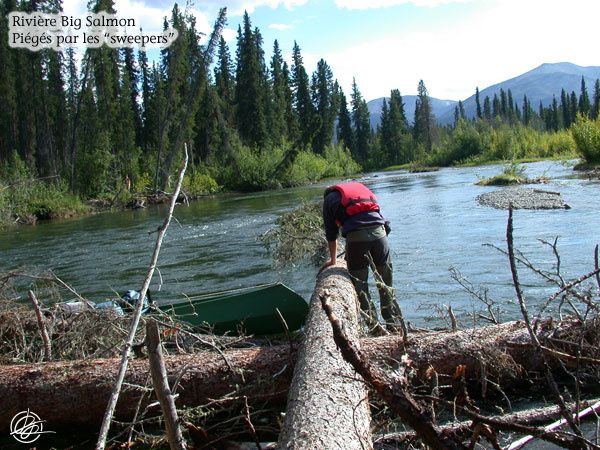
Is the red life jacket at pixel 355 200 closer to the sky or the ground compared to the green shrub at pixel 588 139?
closer to the ground

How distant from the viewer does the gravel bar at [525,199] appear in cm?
1618

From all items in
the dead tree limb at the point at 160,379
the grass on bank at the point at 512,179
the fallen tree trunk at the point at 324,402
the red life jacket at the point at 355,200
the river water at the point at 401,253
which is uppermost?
the red life jacket at the point at 355,200

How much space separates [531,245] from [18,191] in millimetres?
24540

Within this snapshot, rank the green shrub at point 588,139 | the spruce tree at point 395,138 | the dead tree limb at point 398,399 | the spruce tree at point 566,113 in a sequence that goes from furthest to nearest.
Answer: the spruce tree at point 566,113 → the spruce tree at point 395,138 → the green shrub at point 588,139 → the dead tree limb at point 398,399

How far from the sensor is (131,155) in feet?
151

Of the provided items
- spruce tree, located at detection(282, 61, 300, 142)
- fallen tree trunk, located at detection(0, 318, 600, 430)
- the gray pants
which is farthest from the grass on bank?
spruce tree, located at detection(282, 61, 300, 142)

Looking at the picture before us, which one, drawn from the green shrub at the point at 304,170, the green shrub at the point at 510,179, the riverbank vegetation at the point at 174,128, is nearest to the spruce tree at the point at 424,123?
the riverbank vegetation at the point at 174,128

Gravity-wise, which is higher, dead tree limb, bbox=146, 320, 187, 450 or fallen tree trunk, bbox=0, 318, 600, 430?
dead tree limb, bbox=146, 320, 187, 450

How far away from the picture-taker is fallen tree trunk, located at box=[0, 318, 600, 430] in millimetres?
4617

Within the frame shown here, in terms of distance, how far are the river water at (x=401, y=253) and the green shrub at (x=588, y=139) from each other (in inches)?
266

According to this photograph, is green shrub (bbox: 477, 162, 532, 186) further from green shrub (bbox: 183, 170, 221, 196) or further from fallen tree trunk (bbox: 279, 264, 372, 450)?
green shrub (bbox: 183, 170, 221, 196)

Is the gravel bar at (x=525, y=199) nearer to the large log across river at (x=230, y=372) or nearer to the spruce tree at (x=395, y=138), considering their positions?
the large log across river at (x=230, y=372)

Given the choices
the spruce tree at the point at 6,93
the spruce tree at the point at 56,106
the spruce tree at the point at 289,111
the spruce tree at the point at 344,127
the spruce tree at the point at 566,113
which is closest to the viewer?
the spruce tree at the point at 6,93

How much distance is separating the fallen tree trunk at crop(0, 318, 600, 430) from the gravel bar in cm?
1123
